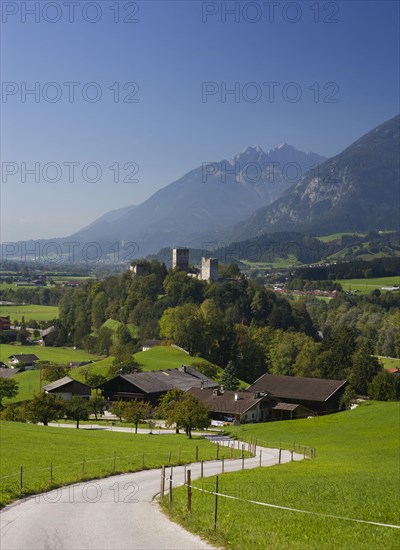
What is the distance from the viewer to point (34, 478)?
87.4 ft

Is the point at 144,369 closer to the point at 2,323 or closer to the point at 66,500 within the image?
the point at 2,323

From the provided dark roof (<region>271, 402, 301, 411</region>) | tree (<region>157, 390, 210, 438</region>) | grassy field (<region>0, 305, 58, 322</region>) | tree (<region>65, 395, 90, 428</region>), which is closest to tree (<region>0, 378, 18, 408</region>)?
tree (<region>65, 395, 90, 428</region>)

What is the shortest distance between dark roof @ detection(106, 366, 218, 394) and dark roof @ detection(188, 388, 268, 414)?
6.15 m

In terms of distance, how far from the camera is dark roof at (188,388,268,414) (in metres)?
81.2

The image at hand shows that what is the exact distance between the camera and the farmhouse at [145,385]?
9019 cm

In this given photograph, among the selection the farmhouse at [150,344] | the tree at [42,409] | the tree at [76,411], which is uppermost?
the tree at [42,409]

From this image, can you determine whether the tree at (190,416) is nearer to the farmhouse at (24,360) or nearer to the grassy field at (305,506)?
the grassy field at (305,506)

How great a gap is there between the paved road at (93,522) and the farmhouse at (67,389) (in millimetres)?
63154

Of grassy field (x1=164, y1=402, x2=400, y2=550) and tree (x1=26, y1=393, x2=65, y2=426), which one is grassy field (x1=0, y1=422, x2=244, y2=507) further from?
tree (x1=26, y1=393, x2=65, y2=426)

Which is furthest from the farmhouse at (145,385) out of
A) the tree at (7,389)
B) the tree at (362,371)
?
the tree at (362,371)

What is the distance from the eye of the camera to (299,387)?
94.6 metres

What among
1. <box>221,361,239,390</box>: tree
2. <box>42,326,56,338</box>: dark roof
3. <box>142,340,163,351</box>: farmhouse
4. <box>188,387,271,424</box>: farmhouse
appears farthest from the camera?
<box>42,326,56,338</box>: dark roof

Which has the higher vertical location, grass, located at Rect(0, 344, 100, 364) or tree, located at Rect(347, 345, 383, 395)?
tree, located at Rect(347, 345, 383, 395)

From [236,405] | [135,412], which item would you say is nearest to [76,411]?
[135,412]
